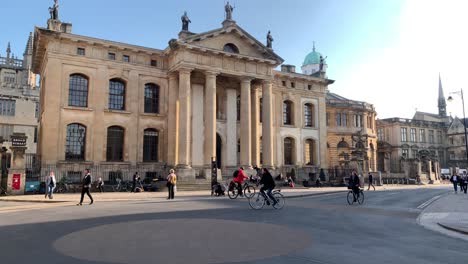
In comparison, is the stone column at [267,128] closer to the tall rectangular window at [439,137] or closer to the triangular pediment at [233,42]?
the triangular pediment at [233,42]

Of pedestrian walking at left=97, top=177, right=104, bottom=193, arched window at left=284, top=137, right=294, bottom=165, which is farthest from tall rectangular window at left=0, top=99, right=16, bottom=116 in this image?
arched window at left=284, top=137, right=294, bottom=165

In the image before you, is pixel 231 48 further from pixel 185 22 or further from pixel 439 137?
Answer: pixel 439 137

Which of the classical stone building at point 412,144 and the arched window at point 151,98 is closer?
the arched window at point 151,98

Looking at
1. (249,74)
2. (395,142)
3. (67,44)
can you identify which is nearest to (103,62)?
(67,44)

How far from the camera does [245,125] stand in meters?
36.3

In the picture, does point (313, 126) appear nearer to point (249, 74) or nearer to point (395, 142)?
point (249, 74)

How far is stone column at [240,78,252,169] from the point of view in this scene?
35.8m

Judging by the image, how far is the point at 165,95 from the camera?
117ft

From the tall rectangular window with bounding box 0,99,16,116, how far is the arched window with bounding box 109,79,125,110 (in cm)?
3033

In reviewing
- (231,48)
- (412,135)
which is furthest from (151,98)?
(412,135)

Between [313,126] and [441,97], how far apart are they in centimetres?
7938

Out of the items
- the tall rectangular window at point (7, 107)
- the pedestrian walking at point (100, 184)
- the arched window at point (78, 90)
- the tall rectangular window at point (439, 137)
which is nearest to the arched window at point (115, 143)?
the arched window at point (78, 90)

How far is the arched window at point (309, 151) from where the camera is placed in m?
45.8

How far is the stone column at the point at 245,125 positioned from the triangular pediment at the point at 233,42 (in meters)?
3.23
